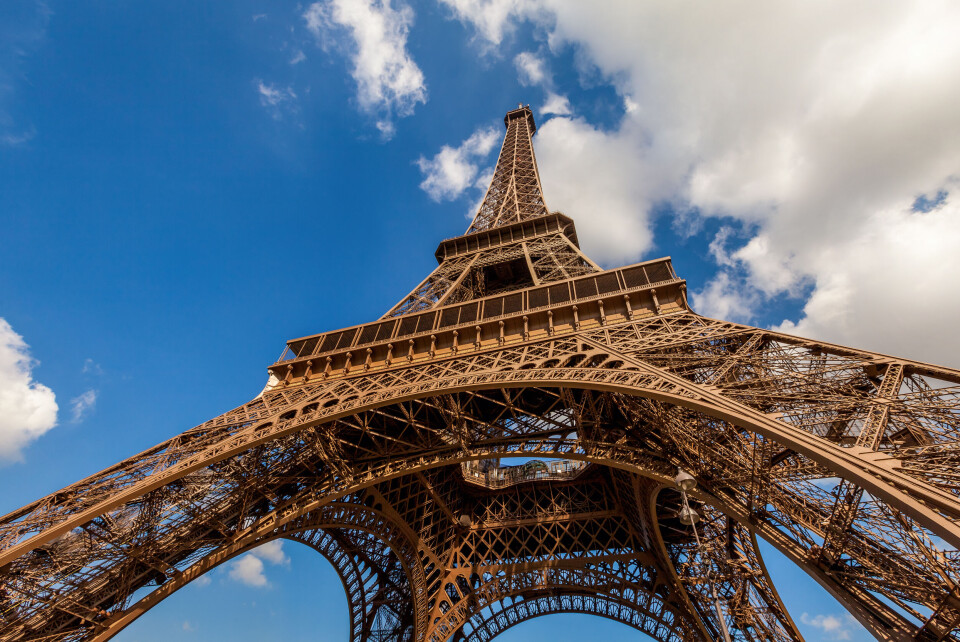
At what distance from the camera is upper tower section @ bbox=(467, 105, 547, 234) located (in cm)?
3203

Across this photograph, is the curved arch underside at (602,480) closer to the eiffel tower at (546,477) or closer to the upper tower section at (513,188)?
the eiffel tower at (546,477)

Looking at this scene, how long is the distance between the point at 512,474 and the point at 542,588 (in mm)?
5659

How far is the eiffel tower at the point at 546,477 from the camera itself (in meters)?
7.68

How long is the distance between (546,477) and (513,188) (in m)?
20.1

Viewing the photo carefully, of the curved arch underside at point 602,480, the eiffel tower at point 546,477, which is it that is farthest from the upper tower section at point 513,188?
the curved arch underside at point 602,480

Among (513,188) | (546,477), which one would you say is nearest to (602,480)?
(546,477)

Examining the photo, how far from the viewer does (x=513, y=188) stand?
35.4 meters

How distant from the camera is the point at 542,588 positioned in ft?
76.9

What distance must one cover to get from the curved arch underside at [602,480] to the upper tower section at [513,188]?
54.4 feet

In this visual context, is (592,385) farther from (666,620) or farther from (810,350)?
(666,620)

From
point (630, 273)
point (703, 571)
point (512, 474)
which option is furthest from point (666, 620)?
point (630, 273)

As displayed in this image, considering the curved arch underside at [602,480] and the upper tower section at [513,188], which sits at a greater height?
the upper tower section at [513,188]

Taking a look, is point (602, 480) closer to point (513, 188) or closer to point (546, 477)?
point (546, 477)

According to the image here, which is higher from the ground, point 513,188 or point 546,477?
point 513,188
